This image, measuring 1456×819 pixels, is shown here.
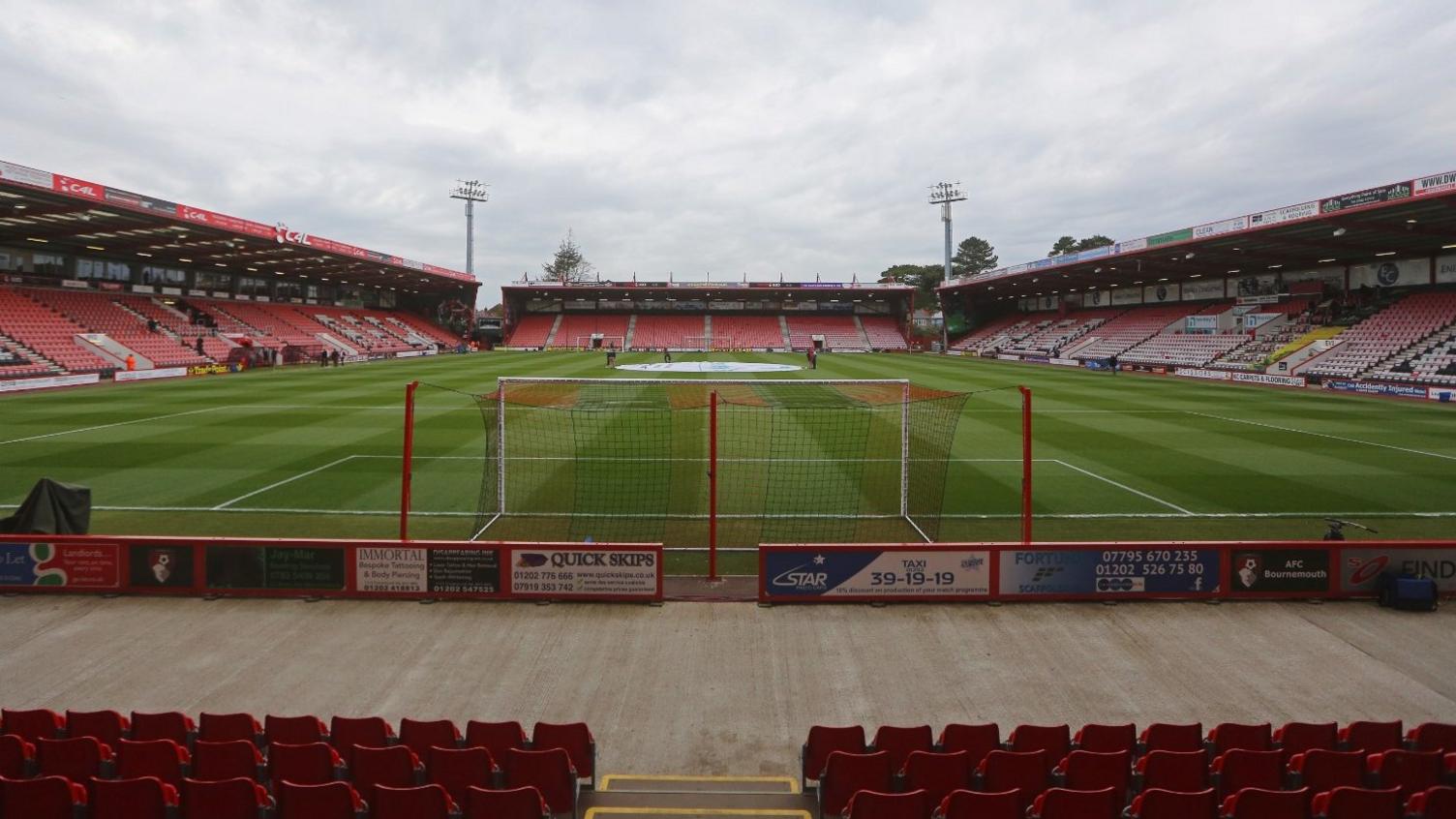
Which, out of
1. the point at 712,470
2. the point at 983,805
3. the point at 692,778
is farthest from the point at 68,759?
the point at 712,470

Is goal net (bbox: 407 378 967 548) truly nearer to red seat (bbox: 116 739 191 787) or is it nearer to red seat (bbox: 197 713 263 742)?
red seat (bbox: 197 713 263 742)

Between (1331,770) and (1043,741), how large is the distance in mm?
1862

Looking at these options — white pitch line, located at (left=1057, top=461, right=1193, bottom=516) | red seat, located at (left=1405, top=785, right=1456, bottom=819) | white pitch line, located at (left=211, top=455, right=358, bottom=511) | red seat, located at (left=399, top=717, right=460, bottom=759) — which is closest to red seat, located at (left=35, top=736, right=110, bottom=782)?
red seat, located at (left=399, top=717, right=460, bottom=759)

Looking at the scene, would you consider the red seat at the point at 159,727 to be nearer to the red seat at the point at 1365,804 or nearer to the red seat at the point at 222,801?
the red seat at the point at 222,801

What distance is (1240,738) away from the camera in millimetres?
5781

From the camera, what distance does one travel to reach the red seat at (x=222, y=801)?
4559 mm

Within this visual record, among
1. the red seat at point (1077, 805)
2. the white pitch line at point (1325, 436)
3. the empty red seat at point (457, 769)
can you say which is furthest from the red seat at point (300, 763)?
the white pitch line at point (1325, 436)

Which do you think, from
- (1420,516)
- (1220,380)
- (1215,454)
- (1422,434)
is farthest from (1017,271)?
(1420,516)

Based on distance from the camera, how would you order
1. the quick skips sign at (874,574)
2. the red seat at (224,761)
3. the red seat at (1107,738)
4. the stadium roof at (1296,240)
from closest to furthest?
the red seat at (224,761)
the red seat at (1107,738)
the quick skips sign at (874,574)
the stadium roof at (1296,240)

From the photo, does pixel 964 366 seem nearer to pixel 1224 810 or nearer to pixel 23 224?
pixel 1224 810

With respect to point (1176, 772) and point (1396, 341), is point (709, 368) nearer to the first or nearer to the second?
point (1396, 341)

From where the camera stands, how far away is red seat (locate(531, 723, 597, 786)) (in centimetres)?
583

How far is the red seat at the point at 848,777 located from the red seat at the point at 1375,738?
3.78m

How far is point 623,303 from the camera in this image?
9225 cm
